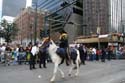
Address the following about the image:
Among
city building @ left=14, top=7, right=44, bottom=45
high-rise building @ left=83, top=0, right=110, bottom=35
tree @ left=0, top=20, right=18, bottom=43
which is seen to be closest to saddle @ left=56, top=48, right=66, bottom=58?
tree @ left=0, top=20, right=18, bottom=43

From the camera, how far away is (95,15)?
104 meters

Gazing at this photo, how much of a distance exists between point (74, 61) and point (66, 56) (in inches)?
55.9

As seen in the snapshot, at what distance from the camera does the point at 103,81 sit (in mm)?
14203

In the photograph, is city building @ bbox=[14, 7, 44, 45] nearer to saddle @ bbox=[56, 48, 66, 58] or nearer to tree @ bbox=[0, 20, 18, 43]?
tree @ bbox=[0, 20, 18, 43]

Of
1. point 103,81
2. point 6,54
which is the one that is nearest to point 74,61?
point 103,81

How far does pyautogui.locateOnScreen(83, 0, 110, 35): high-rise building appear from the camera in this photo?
337 feet

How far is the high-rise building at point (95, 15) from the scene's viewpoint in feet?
337

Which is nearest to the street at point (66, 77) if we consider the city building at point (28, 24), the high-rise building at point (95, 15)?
the high-rise building at point (95, 15)

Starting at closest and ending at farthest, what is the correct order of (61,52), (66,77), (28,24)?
(61,52)
(66,77)
(28,24)

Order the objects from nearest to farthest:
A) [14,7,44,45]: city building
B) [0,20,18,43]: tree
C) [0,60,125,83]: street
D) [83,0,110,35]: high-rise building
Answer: [0,60,125,83]: street, [0,20,18,43]: tree, [83,0,110,35]: high-rise building, [14,7,44,45]: city building

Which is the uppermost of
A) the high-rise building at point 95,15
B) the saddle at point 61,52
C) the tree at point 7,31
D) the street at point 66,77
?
the high-rise building at point 95,15

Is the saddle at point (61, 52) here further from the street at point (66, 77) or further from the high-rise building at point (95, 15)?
the high-rise building at point (95, 15)

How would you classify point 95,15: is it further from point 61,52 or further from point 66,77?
point 61,52

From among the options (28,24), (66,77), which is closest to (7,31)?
(28,24)
